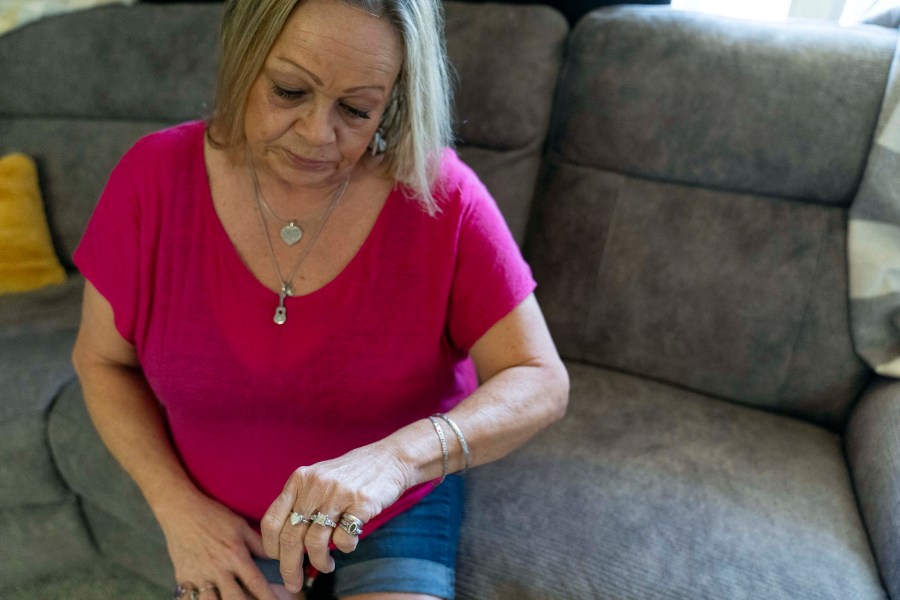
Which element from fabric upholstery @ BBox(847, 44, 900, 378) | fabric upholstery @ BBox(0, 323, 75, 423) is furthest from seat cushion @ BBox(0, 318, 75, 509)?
fabric upholstery @ BBox(847, 44, 900, 378)

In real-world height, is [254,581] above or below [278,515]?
below

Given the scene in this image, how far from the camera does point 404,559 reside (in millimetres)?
953

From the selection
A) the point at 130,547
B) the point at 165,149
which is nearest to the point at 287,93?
the point at 165,149

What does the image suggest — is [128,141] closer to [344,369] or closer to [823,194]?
[344,369]

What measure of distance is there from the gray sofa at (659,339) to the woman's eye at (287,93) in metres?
0.68

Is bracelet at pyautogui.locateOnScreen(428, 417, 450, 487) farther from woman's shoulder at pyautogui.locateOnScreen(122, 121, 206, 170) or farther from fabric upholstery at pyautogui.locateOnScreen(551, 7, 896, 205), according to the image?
fabric upholstery at pyautogui.locateOnScreen(551, 7, 896, 205)

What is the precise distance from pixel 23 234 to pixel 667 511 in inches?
63.9

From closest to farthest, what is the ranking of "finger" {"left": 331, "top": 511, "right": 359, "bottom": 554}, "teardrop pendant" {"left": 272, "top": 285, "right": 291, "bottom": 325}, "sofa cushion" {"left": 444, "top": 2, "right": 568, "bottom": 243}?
"finger" {"left": 331, "top": 511, "right": 359, "bottom": 554} → "teardrop pendant" {"left": 272, "top": 285, "right": 291, "bottom": 325} → "sofa cushion" {"left": 444, "top": 2, "right": 568, "bottom": 243}

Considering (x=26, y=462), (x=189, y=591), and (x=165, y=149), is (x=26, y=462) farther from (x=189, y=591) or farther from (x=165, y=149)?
(x=165, y=149)

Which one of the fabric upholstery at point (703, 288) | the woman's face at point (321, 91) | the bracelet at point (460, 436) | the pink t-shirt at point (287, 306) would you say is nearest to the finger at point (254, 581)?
the pink t-shirt at point (287, 306)

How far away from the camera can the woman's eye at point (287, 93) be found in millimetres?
854

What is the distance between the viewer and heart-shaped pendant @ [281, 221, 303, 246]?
0.99m

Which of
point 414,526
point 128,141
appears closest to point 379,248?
point 414,526

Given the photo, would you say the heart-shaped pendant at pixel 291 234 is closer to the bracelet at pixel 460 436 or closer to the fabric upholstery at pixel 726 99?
the bracelet at pixel 460 436
